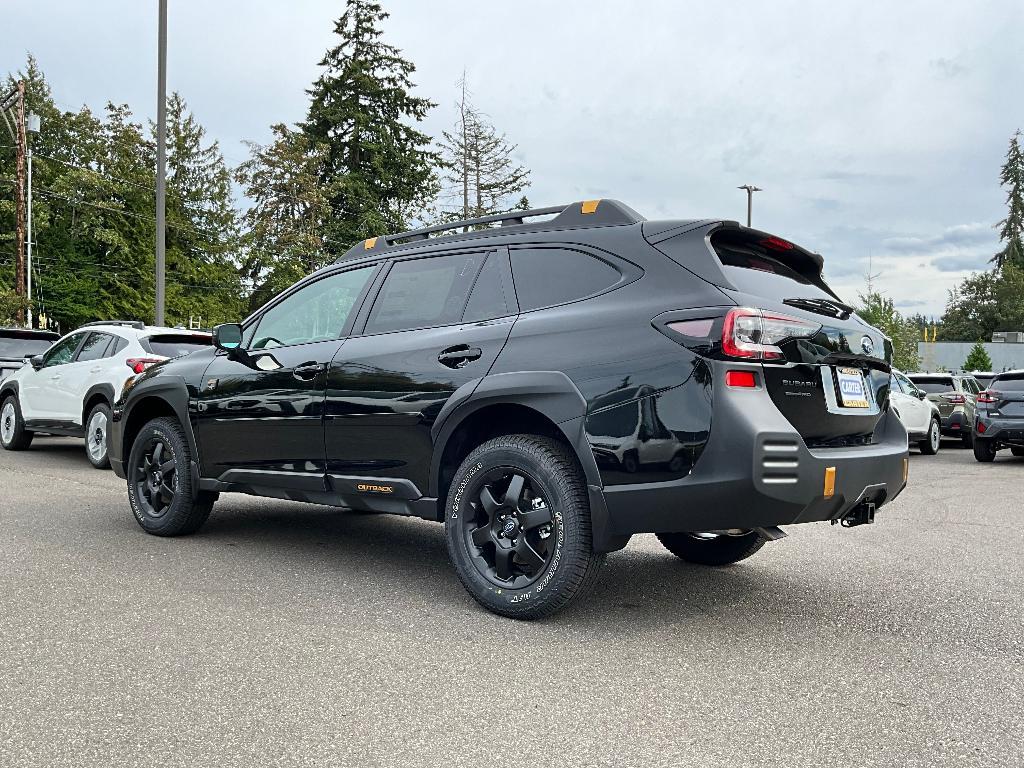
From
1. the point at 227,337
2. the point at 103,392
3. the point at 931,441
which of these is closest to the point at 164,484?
the point at 227,337

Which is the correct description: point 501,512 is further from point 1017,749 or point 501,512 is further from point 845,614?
point 1017,749

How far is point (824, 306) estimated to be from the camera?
4344 mm

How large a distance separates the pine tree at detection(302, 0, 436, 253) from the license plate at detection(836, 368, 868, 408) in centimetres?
3997

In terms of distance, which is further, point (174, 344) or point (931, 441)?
point (931, 441)

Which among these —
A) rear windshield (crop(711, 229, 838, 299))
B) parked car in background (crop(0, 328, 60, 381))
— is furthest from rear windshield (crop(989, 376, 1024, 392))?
parked car in background (crop(0, 328, 60, 381))

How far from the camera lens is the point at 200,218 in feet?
166

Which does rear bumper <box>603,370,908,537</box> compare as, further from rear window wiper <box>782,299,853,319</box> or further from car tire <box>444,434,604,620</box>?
rear window wiper <box>782,299,853,319</box>

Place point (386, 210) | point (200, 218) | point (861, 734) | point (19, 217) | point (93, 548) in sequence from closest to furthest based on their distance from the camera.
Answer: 1. point (861, 734)
2. point (93, 548)
3. point (19, 217)
4. point (386, 210)
5. point (200, 218)

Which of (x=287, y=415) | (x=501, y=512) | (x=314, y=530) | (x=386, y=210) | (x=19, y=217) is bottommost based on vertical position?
(x=314, y=530)

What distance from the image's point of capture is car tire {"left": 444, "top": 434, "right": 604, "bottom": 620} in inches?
162

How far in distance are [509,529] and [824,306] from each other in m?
1.78

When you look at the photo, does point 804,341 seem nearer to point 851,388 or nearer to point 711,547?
point 851,388

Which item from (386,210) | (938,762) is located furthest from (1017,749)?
(386,210)

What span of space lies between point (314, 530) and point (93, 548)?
4.86 ft
